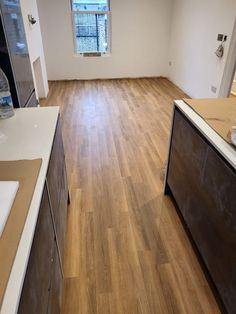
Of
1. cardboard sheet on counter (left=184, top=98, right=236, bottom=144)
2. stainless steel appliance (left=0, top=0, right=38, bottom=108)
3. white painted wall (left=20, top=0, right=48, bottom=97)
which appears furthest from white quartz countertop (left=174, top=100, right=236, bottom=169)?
white painted wall (left=20, top=0, right=48, bottom=97)

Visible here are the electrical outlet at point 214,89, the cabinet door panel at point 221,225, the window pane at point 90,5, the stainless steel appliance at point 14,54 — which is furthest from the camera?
the window pane at point 90,5

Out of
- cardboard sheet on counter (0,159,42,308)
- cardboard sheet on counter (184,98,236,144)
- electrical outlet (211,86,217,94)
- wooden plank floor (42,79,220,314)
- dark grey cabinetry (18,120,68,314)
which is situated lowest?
wooden plank floor (42,79,220,314)

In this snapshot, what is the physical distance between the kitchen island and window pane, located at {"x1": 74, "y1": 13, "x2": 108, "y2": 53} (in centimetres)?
454

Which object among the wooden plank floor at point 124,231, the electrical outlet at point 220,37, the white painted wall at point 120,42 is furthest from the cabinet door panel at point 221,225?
the white painted wall at point 120,42

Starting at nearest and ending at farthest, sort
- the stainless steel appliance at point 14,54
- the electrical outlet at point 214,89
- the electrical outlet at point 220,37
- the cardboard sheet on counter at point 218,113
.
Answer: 1. the cardboard sheet on counter at point 218,113
2. the stainless steel appliance at point 14,54
3. the electrical outlet at point 220,37
4. the electrical outlet at point 214,89

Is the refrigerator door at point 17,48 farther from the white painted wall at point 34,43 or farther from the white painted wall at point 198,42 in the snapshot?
the white painted wall at point 198,42

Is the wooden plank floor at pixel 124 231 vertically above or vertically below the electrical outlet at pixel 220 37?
below

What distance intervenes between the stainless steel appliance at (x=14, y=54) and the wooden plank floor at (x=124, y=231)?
0.97 m

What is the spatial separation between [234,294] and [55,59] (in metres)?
5.72

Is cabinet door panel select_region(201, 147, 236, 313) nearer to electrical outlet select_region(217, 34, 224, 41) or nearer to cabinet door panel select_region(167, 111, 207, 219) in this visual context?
cabinet door panel select_region(167, 111, 207, 219)

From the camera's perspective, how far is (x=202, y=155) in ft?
4.62

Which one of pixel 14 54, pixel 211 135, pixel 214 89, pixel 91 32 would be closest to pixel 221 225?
pixel 211 135

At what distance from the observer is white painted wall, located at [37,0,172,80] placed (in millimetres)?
5230

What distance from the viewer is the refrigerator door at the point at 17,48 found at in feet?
5.08
